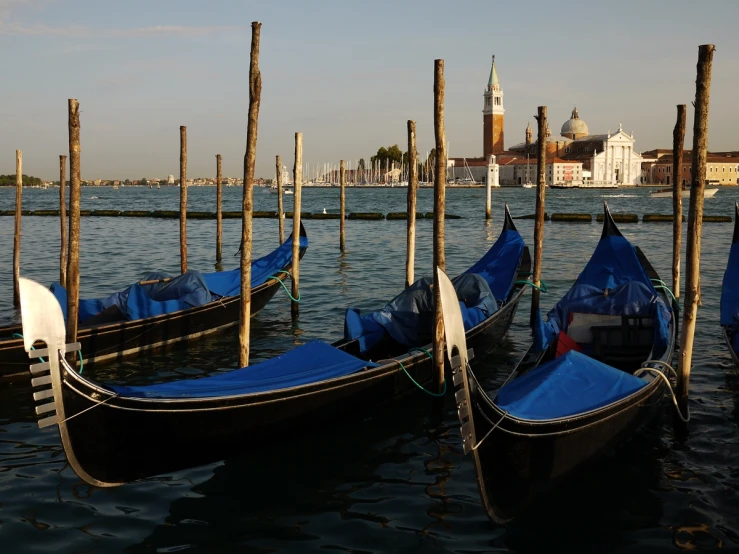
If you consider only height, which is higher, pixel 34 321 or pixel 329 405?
pixel 34 321

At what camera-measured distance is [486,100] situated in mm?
88625

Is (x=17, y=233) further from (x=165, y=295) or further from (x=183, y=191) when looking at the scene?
(x=165, y=295)

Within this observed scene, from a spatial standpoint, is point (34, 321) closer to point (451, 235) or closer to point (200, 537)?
point (200, 537)

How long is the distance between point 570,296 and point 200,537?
13.0 feet

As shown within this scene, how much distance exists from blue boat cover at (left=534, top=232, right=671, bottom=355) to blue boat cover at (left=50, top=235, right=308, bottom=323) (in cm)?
351

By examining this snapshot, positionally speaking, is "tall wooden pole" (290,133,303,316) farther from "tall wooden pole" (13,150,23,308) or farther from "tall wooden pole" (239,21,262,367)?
"tall wooden pole" (13,150,23,308)

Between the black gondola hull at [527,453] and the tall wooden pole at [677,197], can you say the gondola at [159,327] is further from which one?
the tall wooden pole at [677,197]

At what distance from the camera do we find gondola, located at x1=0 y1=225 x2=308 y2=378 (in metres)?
5.86

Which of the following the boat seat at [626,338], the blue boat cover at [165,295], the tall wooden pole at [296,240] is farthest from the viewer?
the tall wooden pole at [296,240]

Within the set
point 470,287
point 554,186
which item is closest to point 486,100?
point 554,186

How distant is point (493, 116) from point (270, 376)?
86.4 metres

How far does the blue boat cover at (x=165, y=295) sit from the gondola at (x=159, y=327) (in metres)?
0.01

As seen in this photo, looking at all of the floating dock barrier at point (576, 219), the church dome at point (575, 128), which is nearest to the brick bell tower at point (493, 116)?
the church dome at point (575, 128)

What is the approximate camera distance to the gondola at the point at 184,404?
11.4 feet
